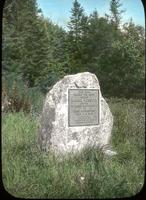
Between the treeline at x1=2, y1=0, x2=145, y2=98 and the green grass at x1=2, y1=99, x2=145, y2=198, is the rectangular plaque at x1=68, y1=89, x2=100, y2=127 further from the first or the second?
the treeline at x1=2, y1=0, x2=145, y2=98

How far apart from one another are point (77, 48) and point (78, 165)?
37.4 inches

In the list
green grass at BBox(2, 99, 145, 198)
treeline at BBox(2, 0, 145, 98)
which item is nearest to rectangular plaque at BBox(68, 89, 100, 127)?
green grass at BBox(2, 99, 145, 198)

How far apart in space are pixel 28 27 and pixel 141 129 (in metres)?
1.34

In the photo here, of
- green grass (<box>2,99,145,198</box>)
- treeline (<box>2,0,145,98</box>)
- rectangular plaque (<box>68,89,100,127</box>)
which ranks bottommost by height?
green grass (<box>2,99,145,198</box>)

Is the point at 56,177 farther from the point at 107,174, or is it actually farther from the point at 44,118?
the point at 44,118

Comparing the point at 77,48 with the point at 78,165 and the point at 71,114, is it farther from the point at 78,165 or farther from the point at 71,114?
the point at 78,165

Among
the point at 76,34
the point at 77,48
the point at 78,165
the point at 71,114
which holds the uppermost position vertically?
the point at 76,34

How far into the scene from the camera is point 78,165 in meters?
5.21

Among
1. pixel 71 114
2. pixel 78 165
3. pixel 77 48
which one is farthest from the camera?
pixel 71 114

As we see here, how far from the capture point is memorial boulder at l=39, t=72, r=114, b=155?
5.56m

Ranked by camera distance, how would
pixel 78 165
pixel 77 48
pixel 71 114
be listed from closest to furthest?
pixel 77 48, pixel 78 165, pixel 71 114

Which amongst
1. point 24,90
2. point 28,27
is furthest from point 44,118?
point 28,27


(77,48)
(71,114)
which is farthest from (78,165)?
(77,48)

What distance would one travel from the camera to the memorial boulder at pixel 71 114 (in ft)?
18.2
